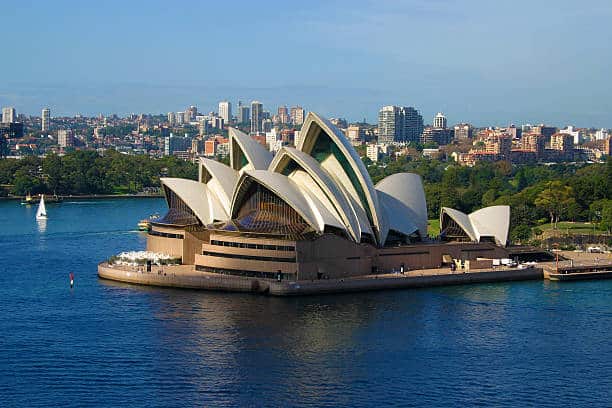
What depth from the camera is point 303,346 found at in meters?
31.2

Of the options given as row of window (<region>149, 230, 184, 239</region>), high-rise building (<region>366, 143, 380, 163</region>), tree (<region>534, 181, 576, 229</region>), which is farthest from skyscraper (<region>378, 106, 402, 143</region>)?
row of window (<region>149, 230, 184, 239</region>)

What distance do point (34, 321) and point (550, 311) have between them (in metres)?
18.4

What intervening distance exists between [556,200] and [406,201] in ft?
81.5

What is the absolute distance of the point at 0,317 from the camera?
117ft

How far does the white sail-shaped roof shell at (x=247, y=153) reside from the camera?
47.4 metres

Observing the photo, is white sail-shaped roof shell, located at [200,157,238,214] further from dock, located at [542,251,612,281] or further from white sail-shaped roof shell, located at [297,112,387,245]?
dock, located at [542,251,612,281]

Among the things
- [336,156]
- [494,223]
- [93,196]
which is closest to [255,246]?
[336,156]

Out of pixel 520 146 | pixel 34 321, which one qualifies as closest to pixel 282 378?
pixel 34 321

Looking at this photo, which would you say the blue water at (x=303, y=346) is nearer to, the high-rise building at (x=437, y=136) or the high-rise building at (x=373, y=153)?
the high-rise building at (x=373, y=153)

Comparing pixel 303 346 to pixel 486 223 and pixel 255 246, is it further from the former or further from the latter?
pixel 486 223

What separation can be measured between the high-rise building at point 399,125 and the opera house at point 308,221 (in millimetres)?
139819

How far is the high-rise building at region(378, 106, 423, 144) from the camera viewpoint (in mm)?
188625

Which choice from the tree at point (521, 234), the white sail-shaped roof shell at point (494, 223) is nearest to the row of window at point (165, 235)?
the white sail-shaped roof shell at point (494, 223)

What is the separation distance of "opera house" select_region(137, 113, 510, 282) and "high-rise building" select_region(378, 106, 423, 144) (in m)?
140
